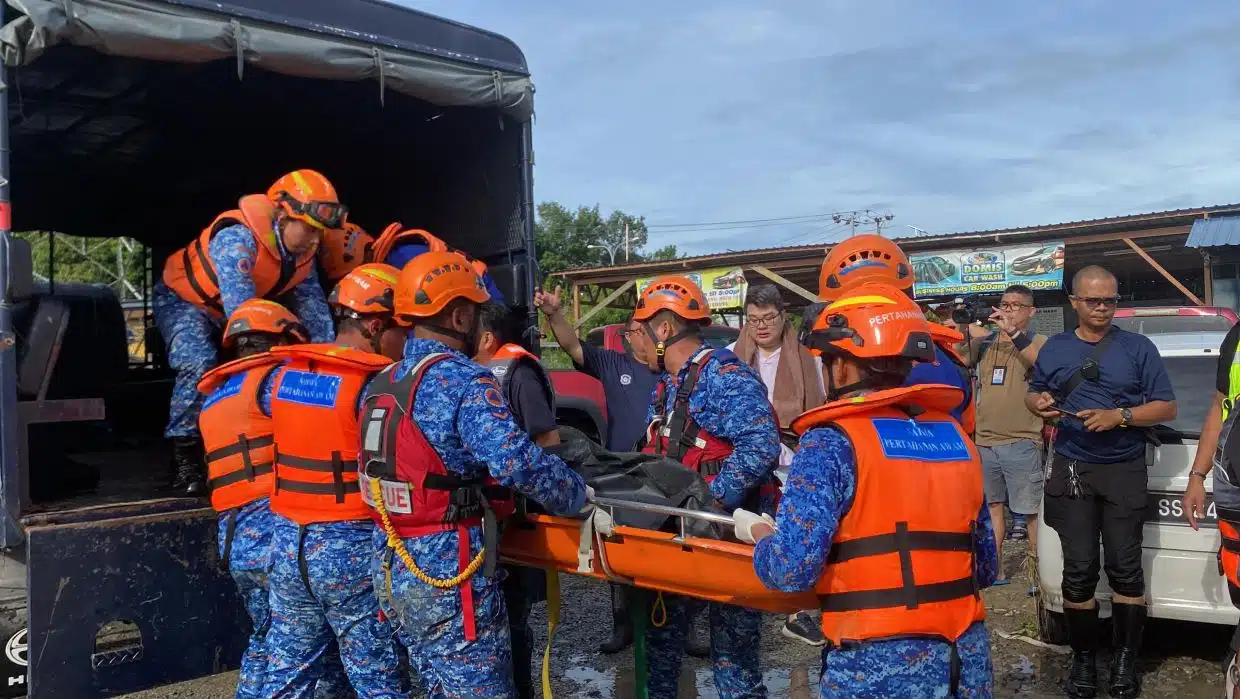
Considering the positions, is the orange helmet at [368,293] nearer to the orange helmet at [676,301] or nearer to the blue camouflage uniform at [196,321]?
the orange helmet at [676,301]

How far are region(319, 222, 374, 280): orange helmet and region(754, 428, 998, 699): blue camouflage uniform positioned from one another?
364 centimetres

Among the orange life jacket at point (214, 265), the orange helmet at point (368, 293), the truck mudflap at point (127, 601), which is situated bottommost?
the truck mudflap at point (127, 601)

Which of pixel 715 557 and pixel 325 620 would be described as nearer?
pixel 715 557

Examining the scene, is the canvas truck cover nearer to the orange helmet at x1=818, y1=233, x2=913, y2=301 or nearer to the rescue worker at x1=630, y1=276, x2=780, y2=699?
the rescue worker at x1=630, y1=276, x2=780, y2=699

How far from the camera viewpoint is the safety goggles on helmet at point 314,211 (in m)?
4.20

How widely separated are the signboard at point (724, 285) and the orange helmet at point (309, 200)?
38.2ft

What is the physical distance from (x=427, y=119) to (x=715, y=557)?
12.2 feet

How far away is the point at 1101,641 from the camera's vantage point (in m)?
4.48

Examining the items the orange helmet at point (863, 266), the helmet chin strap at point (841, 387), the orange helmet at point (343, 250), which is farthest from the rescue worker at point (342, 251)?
the helmet chin strap at point (841, 387)

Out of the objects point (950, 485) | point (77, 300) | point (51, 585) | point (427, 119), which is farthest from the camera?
point (77, 300)

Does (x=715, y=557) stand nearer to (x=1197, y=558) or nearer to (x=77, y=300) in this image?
(x=1197, y=558)

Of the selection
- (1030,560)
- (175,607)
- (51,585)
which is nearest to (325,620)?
(175,607)

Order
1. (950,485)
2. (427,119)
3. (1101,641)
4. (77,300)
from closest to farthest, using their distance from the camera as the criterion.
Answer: (950,485) → (1101,641) → (427,119) → (77,300)

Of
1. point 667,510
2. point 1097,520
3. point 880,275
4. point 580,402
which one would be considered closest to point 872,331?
point 667,510
